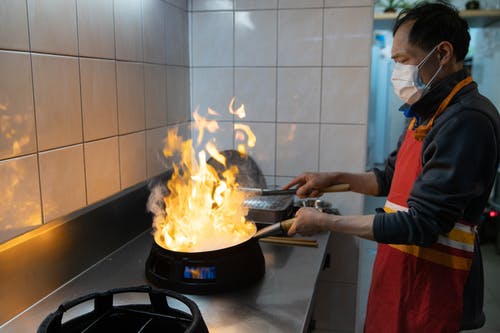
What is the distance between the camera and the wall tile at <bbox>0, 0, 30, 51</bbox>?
999 millimetres

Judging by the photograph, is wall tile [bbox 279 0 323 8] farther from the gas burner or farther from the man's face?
the gas burner

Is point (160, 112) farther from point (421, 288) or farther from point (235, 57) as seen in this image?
point (421, 288)

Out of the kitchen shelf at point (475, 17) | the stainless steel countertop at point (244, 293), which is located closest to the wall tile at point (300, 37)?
the stainless steel countertop at point (244, 293)

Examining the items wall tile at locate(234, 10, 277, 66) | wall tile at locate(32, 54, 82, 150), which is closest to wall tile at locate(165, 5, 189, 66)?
wall tile at locate(234, 10, 277, 66)

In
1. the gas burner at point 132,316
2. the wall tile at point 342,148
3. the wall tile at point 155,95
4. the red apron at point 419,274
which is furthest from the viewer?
the wall tile at point 342,148

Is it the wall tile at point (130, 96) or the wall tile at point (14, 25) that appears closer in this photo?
the wall tile at point (14, 25)

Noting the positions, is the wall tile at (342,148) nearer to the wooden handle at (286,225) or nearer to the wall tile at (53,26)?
the wooden handle at (286,225)

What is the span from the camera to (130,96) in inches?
61.4

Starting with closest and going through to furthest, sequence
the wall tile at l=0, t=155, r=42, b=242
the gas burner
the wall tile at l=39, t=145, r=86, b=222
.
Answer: the gas burner < the wall tile at l=0, t=155, r=42, b=242 < the wall tile at l=39, t=145, r=86, b=222

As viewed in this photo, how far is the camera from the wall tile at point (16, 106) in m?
1.01

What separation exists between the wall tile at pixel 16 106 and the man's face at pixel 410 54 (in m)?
0.96

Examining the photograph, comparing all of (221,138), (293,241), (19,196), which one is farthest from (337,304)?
(19,196)

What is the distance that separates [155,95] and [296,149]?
66 cm

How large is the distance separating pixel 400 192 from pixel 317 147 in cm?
69
